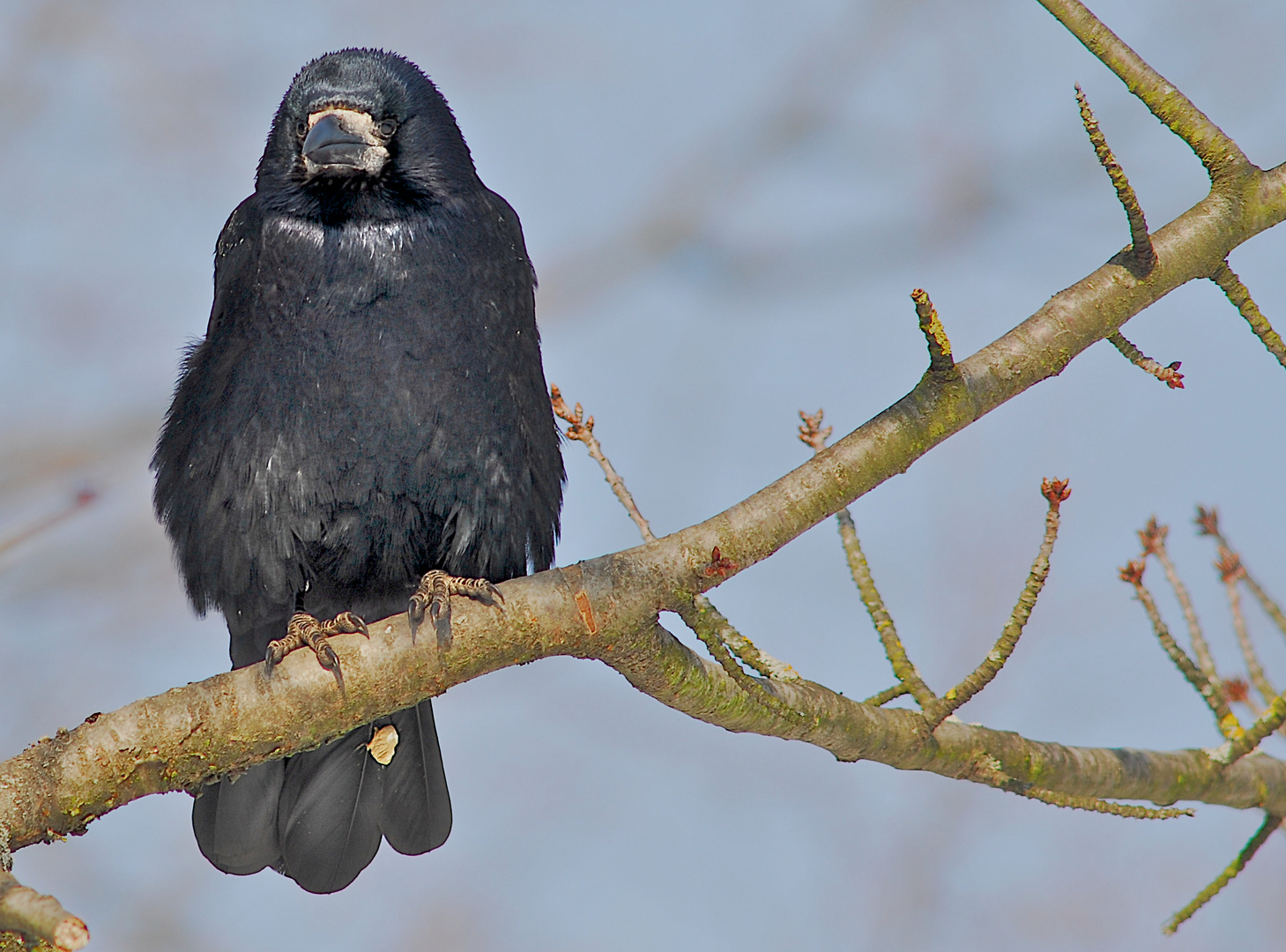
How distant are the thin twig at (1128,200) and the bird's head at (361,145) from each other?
1.81m

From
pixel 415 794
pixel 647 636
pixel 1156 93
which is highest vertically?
pixel 1156 93

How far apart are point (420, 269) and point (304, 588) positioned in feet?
2.92

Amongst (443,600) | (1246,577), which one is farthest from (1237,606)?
(443,600)

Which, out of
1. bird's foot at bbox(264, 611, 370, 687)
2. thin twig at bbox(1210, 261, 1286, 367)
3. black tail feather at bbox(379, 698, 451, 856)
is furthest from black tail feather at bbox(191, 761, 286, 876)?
thin twig at bbox(1210, 261, 1286, 367)

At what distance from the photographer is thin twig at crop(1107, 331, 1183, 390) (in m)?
2.60


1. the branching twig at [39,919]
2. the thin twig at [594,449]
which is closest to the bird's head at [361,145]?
the thin twig at [594,449]

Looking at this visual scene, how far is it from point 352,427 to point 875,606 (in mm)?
1361

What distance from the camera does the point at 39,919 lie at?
1521mm

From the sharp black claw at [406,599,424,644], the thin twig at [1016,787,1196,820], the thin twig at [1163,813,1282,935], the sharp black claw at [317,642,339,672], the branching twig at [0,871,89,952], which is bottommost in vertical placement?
the thin twig at [1163,813,1282,935]

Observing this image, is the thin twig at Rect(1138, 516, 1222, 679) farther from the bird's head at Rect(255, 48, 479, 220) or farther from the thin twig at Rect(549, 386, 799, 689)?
the bird's head at Rect(255, 48, 479, 220)

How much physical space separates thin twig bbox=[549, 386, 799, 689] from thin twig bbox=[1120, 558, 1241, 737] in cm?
86

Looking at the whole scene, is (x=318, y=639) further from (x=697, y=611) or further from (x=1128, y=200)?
(x=1128, y=200)

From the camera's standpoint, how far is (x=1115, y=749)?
303cm

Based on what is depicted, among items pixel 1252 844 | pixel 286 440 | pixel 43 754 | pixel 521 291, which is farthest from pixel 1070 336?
pixel 43 754
